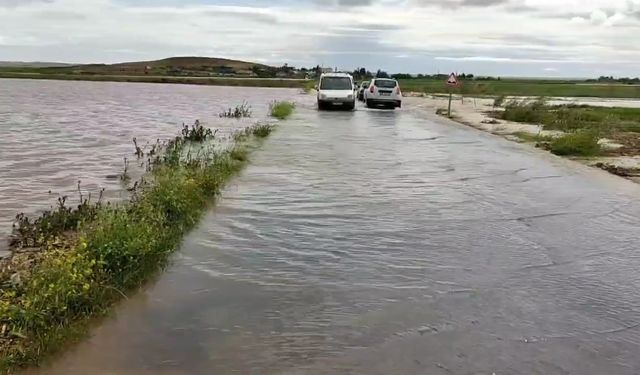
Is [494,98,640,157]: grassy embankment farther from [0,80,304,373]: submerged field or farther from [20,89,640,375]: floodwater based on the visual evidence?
[0,80,304,373]: submerged field

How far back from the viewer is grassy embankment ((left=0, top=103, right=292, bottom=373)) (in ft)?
16.8

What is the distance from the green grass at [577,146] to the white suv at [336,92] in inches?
646

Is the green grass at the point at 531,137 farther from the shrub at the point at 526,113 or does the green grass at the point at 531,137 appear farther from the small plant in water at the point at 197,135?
the small plant in water at the point at 197,135

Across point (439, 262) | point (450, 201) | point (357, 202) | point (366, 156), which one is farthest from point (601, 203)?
point (366, 156)

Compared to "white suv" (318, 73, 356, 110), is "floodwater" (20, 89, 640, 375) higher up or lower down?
lower down

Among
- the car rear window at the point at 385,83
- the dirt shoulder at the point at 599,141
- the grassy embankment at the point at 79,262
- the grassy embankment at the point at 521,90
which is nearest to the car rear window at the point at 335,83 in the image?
the car rear window at the point at 385,83

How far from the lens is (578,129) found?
24.8 m

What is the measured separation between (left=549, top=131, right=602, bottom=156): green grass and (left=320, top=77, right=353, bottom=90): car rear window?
17.5m

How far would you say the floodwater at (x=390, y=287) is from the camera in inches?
201

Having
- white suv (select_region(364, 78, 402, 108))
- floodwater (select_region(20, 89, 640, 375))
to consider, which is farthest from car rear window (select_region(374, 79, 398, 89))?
floodwater (select_region(20, 89, 640, 375))

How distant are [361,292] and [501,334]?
146 cm

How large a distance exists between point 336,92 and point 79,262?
30.1 metres

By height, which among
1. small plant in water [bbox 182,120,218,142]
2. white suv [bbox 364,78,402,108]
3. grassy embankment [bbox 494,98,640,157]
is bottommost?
small plant in water [bbox 182,120,218,142]

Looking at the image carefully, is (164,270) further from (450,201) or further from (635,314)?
(450,201)
